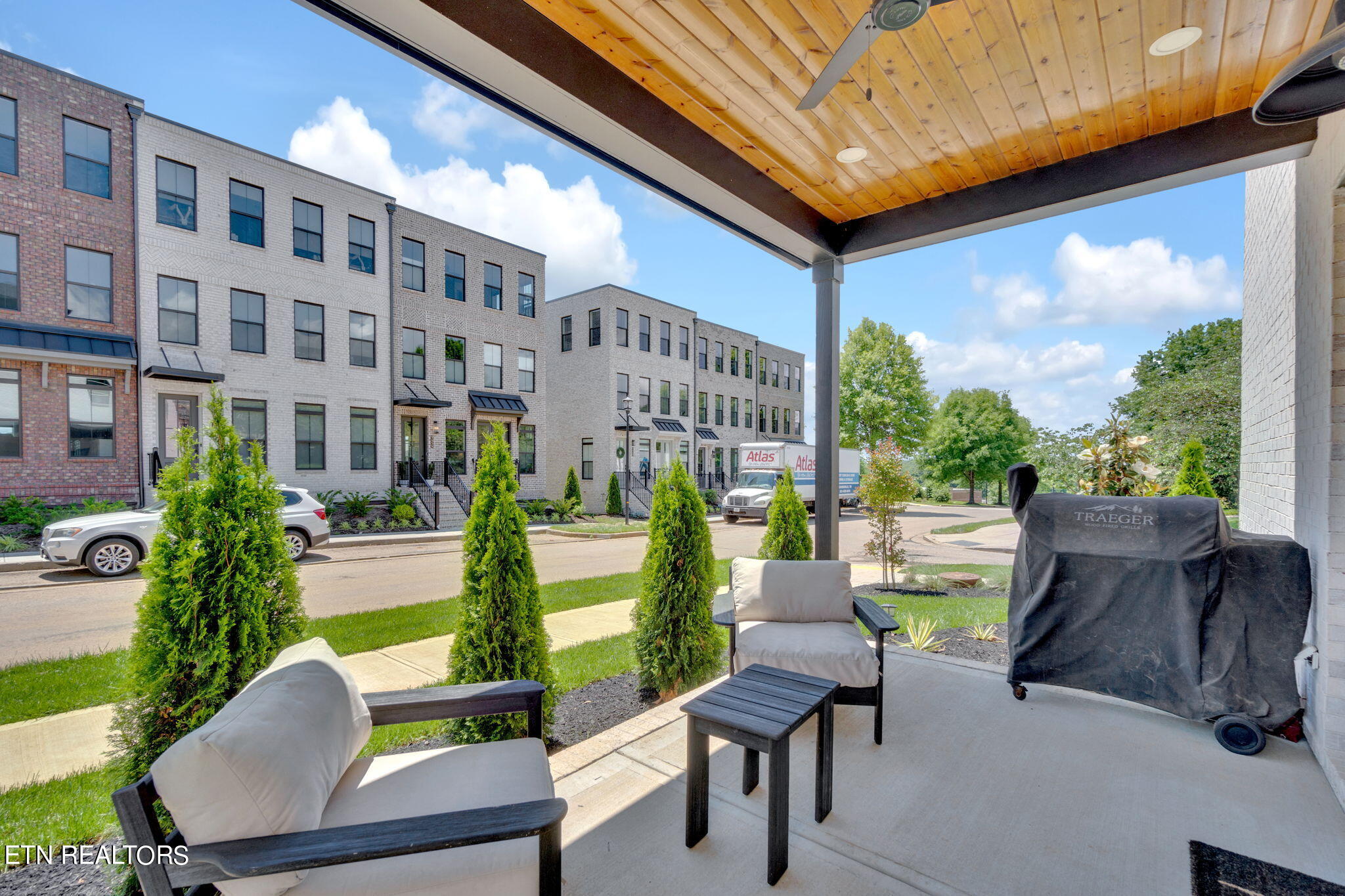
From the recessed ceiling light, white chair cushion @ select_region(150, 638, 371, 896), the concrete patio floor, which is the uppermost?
the recessed ceiling light

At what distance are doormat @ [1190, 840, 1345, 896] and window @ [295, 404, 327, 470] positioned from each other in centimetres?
1514

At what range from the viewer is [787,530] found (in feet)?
14.8

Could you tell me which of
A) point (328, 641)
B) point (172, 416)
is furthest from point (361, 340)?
point (328, 641)

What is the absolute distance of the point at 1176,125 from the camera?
2.95 meters

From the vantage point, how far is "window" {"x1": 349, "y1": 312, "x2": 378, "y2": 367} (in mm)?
14336

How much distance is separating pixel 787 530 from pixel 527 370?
14.8 meters

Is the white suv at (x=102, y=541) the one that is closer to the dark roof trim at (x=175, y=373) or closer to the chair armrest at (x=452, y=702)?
the dark roof trim at (x=175, y=373)

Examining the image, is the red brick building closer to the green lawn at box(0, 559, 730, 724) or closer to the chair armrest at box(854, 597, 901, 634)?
the green lawn at box(0, 559, 730, 724)

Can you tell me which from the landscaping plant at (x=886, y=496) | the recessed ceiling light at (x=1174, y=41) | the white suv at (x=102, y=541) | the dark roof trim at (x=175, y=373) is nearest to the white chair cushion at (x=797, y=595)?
the recessed ceiling light at (x=1174, y=41)

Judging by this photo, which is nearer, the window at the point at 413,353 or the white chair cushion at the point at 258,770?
the white chair cushion at the point at 258,770

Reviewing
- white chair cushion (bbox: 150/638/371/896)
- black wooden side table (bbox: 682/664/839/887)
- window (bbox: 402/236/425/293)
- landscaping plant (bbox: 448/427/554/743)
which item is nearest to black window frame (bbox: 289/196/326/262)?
window (bbox: 402/236/425/293)

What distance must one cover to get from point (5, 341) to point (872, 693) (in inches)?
545

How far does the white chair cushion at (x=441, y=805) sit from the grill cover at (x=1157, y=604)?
9.27 feet

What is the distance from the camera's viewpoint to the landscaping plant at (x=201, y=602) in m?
1.88
